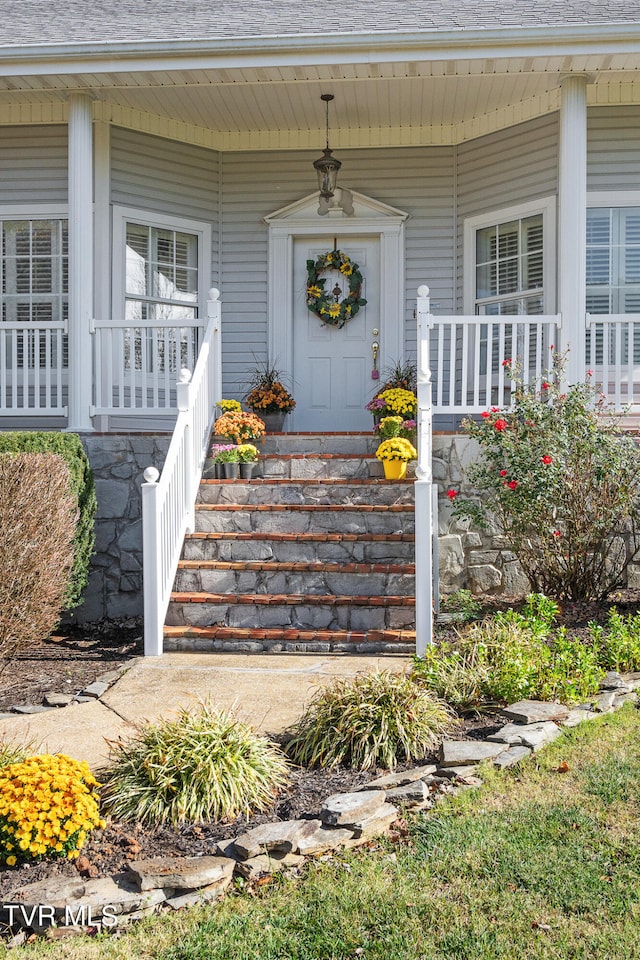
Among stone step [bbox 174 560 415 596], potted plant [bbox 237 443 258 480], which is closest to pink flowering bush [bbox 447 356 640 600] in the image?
stone step [bbox 174 560 415 596]

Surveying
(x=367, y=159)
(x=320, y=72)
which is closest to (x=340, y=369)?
(x=367, y=159)

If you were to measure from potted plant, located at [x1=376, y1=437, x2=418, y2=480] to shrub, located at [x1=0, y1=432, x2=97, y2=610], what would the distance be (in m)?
2.25

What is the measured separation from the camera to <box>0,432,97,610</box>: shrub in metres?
6.38

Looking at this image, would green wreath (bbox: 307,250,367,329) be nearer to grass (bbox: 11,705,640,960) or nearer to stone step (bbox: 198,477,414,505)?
stone step (bbox: 198,477,414,505)

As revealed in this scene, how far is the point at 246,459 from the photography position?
7.05 m

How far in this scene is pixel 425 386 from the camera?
6.57 meters

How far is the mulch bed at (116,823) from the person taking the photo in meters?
2.82

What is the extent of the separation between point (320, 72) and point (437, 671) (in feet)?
16.5

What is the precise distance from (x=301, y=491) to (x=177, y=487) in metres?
1.07

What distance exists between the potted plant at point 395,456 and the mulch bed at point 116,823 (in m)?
1.22

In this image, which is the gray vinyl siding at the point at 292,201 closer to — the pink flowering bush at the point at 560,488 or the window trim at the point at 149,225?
the window trim at the point at 149,225

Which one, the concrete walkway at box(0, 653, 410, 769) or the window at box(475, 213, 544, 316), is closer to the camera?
the concrete walkway at box(0, 653, 410, 769)

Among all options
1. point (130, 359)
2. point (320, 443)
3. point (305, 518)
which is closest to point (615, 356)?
point (320, 443)

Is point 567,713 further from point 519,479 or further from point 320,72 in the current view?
point 320,72
